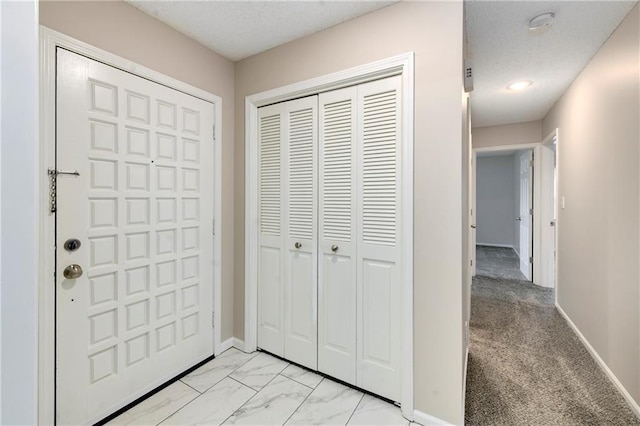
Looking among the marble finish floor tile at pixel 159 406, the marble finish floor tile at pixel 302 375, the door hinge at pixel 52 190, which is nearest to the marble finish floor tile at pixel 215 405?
the marble finish floor tile at pixel 159 406

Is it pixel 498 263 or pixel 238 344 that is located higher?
pixel 498 263

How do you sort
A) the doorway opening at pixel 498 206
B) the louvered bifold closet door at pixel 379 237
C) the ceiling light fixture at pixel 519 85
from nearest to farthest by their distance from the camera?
the louvered bifold closet door at pixel 379 237 → the ceiling light fixture at pixel 519 85 → the doorway opening at pixel 498 206

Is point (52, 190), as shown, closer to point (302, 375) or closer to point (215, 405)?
point (215, 405)

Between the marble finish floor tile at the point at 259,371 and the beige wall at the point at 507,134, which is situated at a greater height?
the beige wall at the point at 507,134

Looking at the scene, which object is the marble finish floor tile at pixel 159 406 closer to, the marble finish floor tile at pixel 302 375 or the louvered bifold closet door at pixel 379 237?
the marble finish floor tile at pixel 302 375

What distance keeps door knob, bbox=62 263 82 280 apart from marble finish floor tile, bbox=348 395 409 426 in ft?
5.41

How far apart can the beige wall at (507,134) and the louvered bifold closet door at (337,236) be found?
3.57 metres

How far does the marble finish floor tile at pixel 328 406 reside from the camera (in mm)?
1569

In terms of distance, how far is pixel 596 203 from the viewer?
89.0 inches

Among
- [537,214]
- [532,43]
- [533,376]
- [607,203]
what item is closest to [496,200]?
[537,214]

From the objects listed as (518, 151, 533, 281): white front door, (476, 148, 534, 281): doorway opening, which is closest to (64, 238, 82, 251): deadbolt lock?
(518, 151, 533, 281): white front door

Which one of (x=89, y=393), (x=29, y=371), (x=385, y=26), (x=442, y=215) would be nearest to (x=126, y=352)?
(x=89, y=393)

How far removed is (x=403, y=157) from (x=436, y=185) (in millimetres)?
243

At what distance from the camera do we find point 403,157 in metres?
1.61
